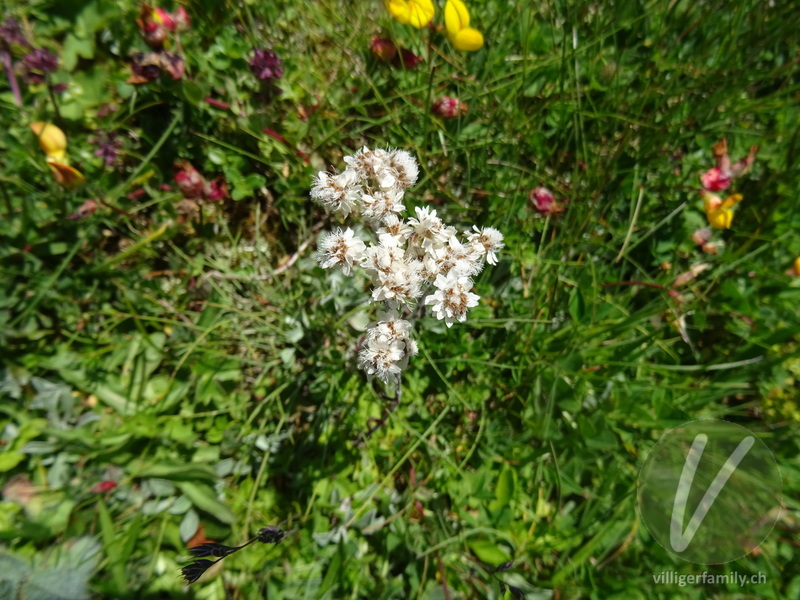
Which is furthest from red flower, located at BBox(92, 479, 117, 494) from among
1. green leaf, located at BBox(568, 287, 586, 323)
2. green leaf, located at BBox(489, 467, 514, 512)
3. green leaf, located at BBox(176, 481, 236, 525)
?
→ green leaf, located at BBox(568, 287, 586, 323)

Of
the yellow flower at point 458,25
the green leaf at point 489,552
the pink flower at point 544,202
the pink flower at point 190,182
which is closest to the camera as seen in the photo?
the green leaf at point 489,552

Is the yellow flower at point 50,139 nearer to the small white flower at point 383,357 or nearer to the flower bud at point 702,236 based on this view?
the small white flower at point 383,357

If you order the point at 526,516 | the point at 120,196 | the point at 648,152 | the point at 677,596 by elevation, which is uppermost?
the point at 648,152

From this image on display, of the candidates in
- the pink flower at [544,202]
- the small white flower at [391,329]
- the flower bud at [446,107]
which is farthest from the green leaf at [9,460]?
the pink flower at [544,202]

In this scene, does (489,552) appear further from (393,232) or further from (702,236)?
(702,236)

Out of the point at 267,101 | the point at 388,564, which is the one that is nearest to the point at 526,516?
the point at 388,564

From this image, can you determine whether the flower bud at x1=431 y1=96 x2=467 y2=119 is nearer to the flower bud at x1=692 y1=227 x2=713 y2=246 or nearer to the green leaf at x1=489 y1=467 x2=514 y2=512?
the flower bud at x1=692 y1=227 x2=713 y2=246

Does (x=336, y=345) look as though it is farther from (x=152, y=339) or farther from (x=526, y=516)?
(x=526, y=516)

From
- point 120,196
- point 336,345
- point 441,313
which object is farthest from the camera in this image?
point 120,196
